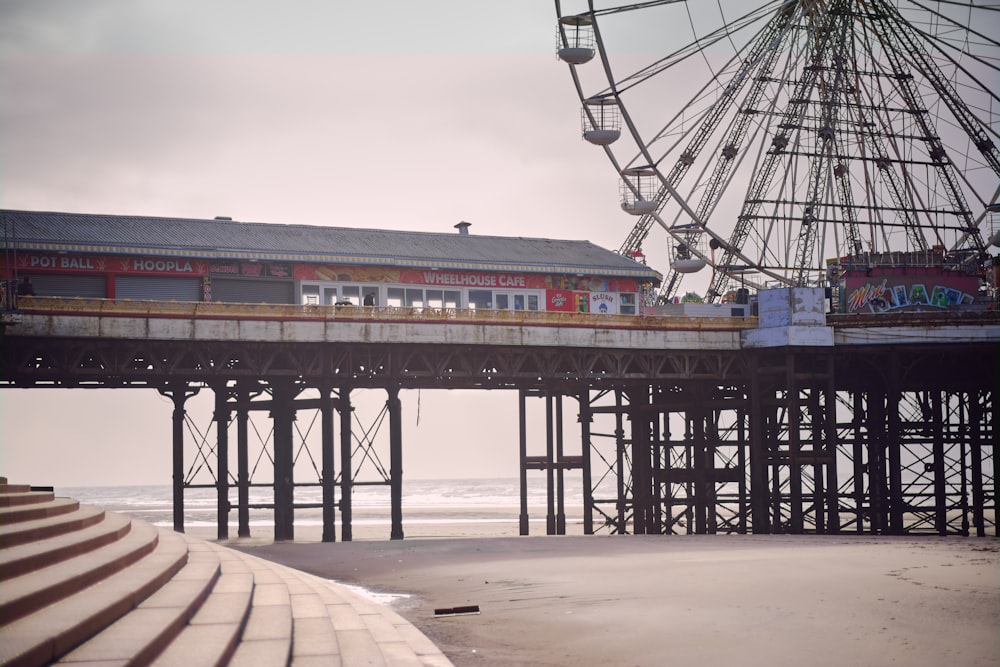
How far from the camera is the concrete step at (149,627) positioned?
919 cm

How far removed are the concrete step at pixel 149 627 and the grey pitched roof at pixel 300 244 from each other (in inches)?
1253

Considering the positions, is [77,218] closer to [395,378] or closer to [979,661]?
[395,378]

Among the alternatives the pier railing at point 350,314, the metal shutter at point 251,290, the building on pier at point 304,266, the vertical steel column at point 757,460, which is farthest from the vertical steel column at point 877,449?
the metal shutter at point 251,290

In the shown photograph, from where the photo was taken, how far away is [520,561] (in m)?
32.0

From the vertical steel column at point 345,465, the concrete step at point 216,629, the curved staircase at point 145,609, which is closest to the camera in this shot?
the curved staircase at point 145,609

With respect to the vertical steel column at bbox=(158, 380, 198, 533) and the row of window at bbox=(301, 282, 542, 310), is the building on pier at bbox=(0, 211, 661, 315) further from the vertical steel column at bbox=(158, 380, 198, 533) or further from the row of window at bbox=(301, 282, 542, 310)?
the vertical steel column at bbox=(158, 380, 198, 533)

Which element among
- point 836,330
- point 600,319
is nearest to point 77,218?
point 600,319

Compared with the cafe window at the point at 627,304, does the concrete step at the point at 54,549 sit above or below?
below

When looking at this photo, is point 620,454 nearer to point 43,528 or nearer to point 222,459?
point 222,459

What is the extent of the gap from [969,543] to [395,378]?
22.1 meters

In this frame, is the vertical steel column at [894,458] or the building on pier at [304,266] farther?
the vertical steel column at [894,458]

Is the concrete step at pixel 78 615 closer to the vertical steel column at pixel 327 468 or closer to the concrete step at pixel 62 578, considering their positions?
the concrete step at pixel 62 578

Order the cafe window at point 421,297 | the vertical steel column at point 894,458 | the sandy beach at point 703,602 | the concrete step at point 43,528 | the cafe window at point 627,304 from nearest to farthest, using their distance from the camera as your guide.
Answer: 1. the concrete step at point 43,528
2. the sandy beach at point 703,602
3. the vertical steel column at point 894,458
4. the cafe window at point 421,297
5. the cafe window at point 627,304

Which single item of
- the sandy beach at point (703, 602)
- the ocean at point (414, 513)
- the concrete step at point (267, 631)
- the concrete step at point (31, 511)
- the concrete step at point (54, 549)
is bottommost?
the ocean at point (414, 513)
